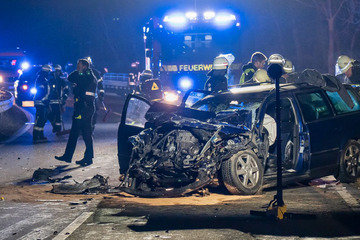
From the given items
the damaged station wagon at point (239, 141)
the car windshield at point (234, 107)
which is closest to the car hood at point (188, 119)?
the damaged station wagon at point (239, 141)

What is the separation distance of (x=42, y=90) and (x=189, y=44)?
19.0 feet

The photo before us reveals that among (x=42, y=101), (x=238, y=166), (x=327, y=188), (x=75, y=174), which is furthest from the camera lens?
(x=42, y=101)

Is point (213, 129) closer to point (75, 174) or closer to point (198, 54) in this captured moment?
point (75, 174)

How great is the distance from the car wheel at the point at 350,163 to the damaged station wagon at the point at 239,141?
0.05ft

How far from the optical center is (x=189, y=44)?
18734 mm

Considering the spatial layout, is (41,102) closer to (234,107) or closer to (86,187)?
(86,187)

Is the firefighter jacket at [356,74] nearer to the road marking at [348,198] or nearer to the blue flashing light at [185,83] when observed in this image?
the road marking at [348,198]

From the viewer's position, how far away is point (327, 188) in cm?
808

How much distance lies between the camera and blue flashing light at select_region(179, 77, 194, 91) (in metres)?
18.9

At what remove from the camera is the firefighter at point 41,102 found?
15.1 meters

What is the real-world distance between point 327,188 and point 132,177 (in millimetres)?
2898

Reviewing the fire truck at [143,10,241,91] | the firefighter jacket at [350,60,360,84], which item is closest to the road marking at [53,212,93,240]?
the firefighter jacket at [350,60,360,84]

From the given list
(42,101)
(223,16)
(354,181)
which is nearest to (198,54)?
(223,16)

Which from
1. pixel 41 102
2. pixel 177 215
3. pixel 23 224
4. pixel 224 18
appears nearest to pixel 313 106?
pixel 177 215
